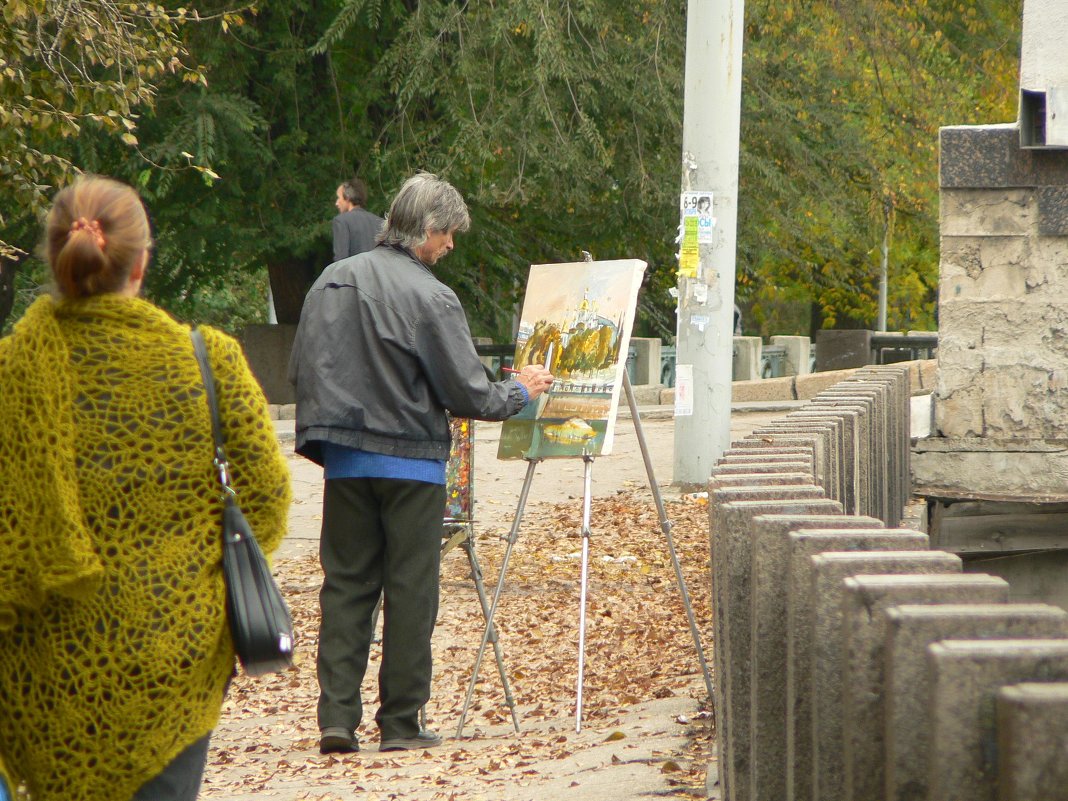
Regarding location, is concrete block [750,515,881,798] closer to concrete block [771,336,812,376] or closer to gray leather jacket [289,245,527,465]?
gray leather jacket [289,245,527,465]

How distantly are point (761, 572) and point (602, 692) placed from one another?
11.4ft

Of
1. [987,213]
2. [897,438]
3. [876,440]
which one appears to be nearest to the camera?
[876,440]

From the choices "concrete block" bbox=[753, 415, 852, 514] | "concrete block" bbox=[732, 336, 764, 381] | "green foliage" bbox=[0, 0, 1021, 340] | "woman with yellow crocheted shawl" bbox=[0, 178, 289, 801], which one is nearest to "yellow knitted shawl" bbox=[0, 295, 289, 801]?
"woman with yellow crocheted shawl" bbox=[0, 178, 289, 801]

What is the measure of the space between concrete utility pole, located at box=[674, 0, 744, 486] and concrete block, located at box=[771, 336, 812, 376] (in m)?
12.8

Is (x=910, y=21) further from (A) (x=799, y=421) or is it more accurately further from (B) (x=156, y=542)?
(B) (x=156, y=542)

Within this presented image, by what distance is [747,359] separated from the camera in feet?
70.7

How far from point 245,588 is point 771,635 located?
1043mm

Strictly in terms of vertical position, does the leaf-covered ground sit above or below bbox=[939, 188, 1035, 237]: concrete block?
below

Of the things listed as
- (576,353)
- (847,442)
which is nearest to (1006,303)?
(847,442)

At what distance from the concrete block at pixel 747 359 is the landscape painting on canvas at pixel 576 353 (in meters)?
15.6

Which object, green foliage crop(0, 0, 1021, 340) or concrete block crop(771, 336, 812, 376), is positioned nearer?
green foliage crop(0, 0, 1021, 340)

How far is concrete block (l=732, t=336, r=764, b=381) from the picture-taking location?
21500 mm

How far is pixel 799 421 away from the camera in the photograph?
5398 millimetres

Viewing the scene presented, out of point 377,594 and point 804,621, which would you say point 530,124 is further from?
point 804,621
